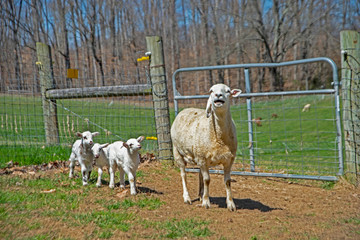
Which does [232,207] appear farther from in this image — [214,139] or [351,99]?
[351,99]

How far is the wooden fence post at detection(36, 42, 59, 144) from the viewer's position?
9.70 meters

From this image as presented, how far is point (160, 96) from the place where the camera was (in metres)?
8.88

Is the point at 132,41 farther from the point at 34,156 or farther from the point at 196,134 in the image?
the point at 196,134

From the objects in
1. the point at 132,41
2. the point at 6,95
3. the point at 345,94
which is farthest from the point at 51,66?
the point at 132,41

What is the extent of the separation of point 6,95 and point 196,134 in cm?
570

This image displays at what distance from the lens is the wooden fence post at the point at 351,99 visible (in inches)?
272

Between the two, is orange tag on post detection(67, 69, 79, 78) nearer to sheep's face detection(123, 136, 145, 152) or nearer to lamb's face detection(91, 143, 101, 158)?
lamb's face detection(91, 143, 101, 158)

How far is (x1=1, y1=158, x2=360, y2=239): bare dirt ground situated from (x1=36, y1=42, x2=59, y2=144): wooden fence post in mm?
2027

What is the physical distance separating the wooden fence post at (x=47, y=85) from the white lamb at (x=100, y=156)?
130 inches

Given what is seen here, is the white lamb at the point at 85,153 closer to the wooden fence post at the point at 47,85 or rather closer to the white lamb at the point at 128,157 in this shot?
the white lamb at the point at 128,157

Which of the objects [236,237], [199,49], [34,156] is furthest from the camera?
[199,49]

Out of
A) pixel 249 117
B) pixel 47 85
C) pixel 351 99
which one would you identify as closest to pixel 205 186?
pixel 249 117

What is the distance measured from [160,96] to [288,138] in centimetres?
833

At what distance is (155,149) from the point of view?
926cm
